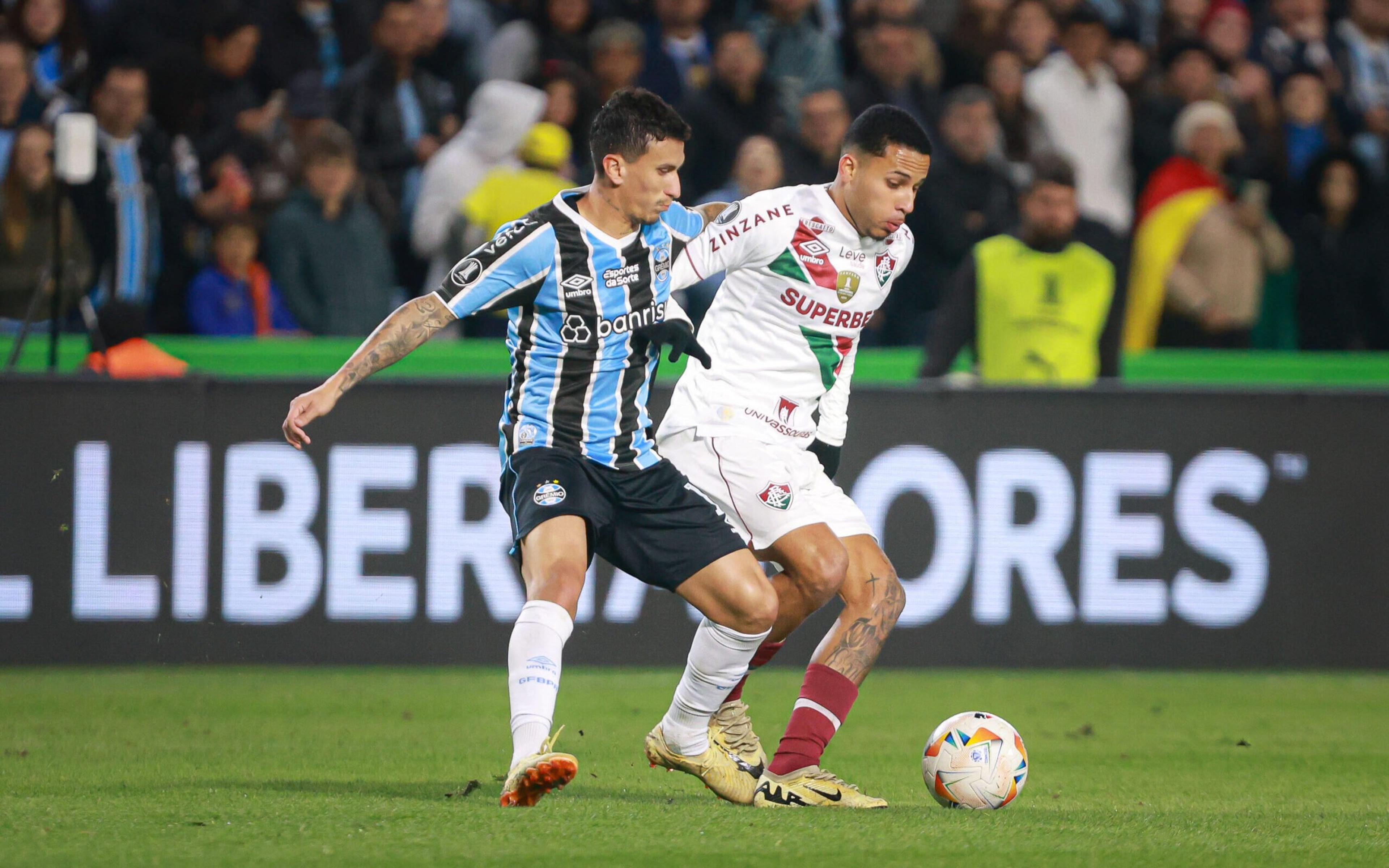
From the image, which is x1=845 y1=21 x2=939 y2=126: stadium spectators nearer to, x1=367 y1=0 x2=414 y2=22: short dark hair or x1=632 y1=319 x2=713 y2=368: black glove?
x1=367 y1=0 x2=414 y2=22: short dark hair

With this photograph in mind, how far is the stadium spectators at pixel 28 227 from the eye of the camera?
9.17 metres

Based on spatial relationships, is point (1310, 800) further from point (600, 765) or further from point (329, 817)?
point (329, 817)

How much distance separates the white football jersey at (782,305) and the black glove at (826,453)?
119 millimetres

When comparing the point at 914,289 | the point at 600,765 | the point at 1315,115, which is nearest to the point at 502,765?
the point at 600,765

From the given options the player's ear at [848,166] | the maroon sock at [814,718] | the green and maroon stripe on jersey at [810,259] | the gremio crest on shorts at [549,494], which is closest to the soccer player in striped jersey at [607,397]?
the gremio crest on shorts at [549,494]

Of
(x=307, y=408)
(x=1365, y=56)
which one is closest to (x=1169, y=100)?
(x=1365, y=56)

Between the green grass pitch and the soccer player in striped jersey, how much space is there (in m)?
0.54

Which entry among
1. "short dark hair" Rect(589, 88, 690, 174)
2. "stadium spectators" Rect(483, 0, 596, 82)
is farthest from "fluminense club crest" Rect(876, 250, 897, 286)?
"stadium spectators" Rect(483, 0, 596, 82)

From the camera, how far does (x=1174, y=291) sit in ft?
34.2

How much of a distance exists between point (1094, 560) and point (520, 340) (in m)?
4.01

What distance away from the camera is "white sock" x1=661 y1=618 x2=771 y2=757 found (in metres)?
5.20

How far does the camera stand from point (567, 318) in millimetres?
5090

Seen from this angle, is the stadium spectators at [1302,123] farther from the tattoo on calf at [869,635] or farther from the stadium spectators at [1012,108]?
the tattoo on calf at [869,635]

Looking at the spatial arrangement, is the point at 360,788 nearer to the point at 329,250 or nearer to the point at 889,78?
the point at 329,250
